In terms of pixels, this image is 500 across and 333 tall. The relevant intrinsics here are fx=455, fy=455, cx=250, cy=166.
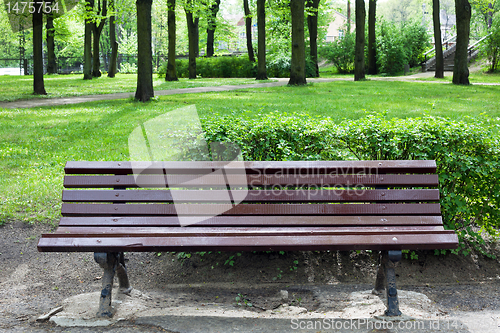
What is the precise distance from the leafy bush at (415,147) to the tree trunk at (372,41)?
996 inches

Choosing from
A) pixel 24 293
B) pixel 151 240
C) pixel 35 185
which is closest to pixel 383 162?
pixel 151 240

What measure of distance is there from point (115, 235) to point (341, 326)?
5.41 feet

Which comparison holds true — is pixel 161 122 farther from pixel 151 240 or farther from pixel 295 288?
pixel 295 288

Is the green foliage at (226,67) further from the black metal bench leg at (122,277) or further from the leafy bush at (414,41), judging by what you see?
the black metal bench leg at (122,277)

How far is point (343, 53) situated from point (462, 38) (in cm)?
1663

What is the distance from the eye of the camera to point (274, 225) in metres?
3.47

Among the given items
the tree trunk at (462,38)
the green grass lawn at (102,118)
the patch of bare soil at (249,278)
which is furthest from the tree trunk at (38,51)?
the tree trunk at (462,38)

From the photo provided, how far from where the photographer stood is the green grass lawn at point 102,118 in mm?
5566

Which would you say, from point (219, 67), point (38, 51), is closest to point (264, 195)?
point (38, 51)

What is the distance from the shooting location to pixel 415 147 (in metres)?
4.11

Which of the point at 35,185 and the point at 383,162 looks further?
the point at 35,185

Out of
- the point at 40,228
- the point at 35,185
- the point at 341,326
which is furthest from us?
the point at 35,185

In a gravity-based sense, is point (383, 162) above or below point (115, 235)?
above

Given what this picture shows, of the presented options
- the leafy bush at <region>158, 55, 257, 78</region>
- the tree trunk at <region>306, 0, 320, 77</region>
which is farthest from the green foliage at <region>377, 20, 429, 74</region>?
the leafy bush at <region>158, 55, 257, 78</region>
